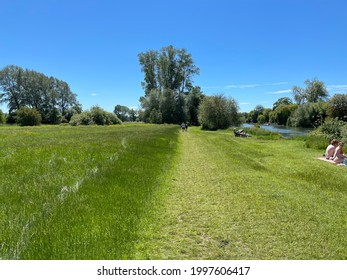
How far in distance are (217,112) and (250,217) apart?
191 ft

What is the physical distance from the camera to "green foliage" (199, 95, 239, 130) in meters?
63.1

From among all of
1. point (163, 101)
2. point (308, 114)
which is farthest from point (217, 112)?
point (308, 114)

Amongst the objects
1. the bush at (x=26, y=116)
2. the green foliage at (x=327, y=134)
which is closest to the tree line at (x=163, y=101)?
the bush at (x=26, y=116)

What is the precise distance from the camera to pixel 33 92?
3866 inches

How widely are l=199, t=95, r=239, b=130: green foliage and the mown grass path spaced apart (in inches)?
2070

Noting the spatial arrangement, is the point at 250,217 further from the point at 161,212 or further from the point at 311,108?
the point at 311,108

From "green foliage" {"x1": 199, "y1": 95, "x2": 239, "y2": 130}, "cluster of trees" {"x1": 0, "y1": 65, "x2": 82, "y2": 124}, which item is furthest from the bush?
"green foliage" {"x1": 199, "y1": 95, "x2": 239, "y2": 130}

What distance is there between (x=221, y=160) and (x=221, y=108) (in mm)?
50186

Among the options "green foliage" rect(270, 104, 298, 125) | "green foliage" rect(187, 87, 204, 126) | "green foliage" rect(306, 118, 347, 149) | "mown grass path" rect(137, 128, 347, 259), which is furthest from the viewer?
"green foliage" rect(270, 104, 298, 125)

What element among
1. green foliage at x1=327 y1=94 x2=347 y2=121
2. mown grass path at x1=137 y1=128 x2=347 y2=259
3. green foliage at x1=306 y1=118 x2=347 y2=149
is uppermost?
green foliage at x1=327 y1=94 x2=347 y2=121

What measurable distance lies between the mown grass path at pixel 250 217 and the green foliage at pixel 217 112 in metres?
52.6

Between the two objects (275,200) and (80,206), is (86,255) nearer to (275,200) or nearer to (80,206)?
(80,206)

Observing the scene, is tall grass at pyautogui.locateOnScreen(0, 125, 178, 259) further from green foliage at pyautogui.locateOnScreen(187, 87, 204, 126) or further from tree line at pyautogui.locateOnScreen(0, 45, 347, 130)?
green foliage at pyautogui.locateOnScreen(187, 87, 204, 126)

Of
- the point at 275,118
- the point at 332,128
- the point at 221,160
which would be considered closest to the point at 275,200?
the point at 221,160
